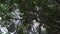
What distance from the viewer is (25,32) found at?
1.91m

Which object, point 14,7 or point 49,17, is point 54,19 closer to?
point 49,17

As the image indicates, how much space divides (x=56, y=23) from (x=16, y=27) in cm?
54

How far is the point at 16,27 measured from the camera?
1883mm

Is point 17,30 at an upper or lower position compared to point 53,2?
lower

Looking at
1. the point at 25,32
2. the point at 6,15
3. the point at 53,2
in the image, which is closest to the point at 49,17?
the point at 53,2

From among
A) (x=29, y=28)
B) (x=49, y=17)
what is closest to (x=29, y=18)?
(x=29, y=28)

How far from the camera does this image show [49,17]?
1.88m

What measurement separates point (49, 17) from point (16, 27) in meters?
0.47

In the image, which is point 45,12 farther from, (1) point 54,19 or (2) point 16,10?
(2) point 16,10

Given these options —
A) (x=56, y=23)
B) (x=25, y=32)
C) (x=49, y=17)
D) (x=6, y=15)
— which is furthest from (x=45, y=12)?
(x=6, y=15)

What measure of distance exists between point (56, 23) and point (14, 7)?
610 mm

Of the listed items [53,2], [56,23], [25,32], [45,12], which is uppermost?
[53,2]

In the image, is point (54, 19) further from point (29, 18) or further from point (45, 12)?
point (29, 18)

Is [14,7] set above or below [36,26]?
above
